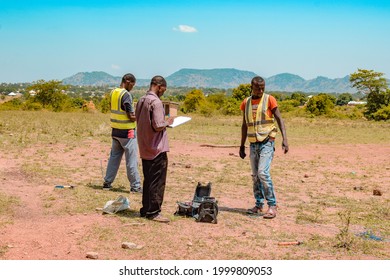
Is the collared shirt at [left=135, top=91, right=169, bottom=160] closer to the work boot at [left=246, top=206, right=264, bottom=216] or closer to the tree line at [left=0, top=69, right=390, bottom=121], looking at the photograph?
the work boot at [left=246, top=206, right=264, bottom=216]

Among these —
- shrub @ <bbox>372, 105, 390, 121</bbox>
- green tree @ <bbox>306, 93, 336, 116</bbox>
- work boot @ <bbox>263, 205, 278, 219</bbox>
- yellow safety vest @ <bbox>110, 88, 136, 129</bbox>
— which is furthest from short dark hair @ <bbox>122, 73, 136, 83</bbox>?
green tree @ <bbox>306, 93, 336, 116</bbox>

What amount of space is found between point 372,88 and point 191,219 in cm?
5488

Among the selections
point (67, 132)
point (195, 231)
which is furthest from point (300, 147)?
point (195, 231)

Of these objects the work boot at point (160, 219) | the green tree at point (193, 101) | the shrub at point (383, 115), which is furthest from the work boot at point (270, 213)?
the green tree at point (193, 101)

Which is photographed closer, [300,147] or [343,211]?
[343,211]

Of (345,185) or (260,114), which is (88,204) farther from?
(345,185)

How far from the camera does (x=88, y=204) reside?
6.88 m

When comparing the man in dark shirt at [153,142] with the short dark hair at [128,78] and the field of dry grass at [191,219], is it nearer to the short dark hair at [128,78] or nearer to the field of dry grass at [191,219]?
the field of dry grass at [191,219]

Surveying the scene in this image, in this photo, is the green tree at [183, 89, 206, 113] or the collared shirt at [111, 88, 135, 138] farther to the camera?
the green tree at [183, 89, 206, 113]

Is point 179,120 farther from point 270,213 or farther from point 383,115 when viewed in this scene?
point 383,115

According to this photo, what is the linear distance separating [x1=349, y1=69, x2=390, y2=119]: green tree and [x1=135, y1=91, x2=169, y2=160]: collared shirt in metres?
50.5

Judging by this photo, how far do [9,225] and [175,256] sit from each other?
219 cm

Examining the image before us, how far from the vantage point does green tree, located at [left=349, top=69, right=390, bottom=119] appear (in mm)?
54000

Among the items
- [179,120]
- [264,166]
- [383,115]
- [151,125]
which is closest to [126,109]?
[179,120]
